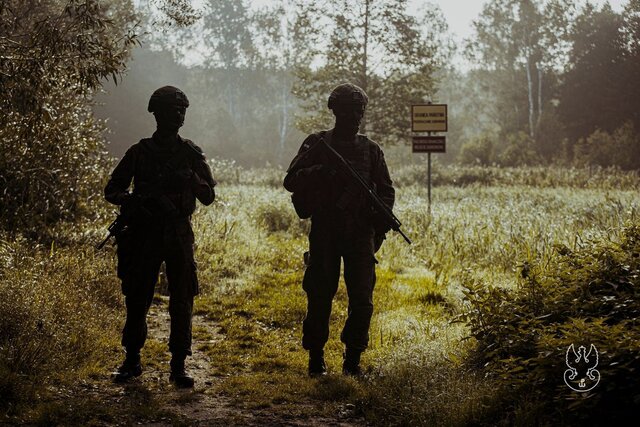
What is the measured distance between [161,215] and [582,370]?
3.29 m

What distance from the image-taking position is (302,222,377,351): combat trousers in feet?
18.2

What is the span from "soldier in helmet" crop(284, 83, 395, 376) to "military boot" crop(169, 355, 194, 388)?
1040 millimetres

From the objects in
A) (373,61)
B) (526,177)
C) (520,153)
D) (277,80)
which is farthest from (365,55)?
(277,80)

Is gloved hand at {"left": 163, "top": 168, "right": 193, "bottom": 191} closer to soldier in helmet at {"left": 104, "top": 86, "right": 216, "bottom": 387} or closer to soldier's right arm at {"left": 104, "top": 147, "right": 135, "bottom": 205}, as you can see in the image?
soldier in helmet at {"left": 104, "top": 86, "right": 216, "bottom": 387}

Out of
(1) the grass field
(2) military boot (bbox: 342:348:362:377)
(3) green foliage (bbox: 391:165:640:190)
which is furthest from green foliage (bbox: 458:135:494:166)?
(2) military boot (bbox: 342:348:362:377)

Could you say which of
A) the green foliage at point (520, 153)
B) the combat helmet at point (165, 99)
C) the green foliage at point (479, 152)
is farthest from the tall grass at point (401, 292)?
the green foliage at point (479, 152)

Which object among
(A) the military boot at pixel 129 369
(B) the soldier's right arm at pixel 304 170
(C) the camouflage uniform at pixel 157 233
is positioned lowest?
(A) the military boot at pixel 129 369

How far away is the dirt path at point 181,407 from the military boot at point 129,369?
0.20 feet

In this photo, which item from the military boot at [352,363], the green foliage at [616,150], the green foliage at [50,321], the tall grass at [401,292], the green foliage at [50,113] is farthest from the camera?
the green foliage at [616,150]

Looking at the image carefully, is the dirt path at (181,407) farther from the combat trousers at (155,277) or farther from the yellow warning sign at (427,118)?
the yellow warning sign at (427,118)

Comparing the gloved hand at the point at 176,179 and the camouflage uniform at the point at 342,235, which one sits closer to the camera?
the gloved hand at the point at 176,179

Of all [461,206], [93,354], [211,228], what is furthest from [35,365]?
[461,206]

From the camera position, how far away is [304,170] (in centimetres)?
554

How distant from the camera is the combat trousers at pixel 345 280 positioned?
218 inches
